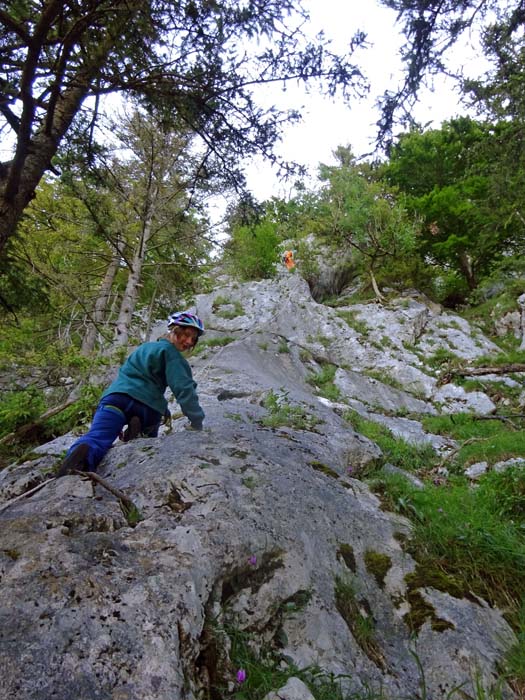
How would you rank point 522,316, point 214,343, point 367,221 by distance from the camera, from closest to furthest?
point 214,343, point 522,316, point 367,221

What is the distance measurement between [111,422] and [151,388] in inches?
21.1

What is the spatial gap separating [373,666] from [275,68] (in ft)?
18.5

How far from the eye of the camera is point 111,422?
3.61 metres

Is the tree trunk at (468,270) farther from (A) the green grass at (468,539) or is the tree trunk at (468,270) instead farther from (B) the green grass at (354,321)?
(A) the green grass at (468,539)

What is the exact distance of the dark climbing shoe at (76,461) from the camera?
2.90 m

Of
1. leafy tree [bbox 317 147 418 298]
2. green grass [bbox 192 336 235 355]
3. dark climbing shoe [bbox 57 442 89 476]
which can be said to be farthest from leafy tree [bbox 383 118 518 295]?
dark climbing shoe [bbox 57 442 89 476]

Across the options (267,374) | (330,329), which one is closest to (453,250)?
(330,329)

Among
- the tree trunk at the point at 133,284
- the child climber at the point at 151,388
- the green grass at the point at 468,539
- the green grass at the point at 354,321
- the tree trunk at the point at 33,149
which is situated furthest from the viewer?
the green grass at the point at 354,321

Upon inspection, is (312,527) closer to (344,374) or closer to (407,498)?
(407,498)

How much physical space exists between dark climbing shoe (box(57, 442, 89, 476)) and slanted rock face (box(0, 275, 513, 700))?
0.59 feet

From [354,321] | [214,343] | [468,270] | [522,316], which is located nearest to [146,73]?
[214,343]

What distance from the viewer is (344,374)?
11172 mm

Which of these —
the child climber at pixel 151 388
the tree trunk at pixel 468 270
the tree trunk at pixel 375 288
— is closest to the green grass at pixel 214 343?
the child climber at pixel 151 388

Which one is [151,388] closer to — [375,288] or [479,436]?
[479,436]
